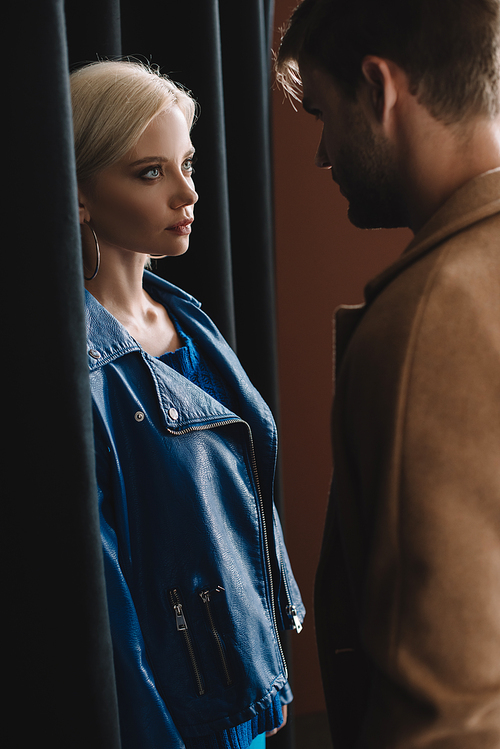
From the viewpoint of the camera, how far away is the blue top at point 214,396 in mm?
903

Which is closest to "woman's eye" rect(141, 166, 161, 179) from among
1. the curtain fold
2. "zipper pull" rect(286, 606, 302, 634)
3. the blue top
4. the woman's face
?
the woman's face

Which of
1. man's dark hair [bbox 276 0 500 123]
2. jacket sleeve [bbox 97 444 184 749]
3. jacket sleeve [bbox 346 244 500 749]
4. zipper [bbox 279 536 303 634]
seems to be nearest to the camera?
jacket sleeve [bbox 346 244 500 749]

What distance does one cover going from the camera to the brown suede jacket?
1.51 feet

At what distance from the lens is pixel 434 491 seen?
468 mm

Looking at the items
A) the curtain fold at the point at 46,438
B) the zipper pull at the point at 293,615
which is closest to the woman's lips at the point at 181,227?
the curtain fold at the point at 46,438

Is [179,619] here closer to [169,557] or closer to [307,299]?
[169,557]

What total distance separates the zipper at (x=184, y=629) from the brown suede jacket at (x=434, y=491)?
41 centimetres

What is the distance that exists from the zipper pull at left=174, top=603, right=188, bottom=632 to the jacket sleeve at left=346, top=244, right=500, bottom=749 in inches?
16.7

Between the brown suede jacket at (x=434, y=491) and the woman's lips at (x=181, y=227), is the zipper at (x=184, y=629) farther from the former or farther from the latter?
the woman's lips at (x=181, y=227)

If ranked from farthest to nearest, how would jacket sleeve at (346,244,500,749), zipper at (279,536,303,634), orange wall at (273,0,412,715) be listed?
orange wall at (273,0,412,715), zipper at (279,536,303,634), jacket sleeve at (346,244,500,749)

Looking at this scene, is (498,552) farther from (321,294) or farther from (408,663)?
(321,294)

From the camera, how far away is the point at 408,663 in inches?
18.4

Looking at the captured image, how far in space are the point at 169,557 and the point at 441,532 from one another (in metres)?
0.51

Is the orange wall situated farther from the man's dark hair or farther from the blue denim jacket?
the man's dark hair
